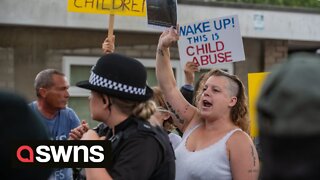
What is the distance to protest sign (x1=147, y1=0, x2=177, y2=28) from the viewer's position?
511cm

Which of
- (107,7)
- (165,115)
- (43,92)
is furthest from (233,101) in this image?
(43,92)

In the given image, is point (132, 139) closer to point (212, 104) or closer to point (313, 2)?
point (212, 104)

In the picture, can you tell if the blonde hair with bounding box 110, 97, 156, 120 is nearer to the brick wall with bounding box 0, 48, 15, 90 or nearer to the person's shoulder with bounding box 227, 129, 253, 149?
the person's shoulder with bounding box 227, 129, 253, 149

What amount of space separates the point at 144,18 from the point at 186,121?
609 centimetres

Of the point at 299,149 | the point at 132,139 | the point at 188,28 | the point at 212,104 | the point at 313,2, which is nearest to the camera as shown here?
the point at 299,149

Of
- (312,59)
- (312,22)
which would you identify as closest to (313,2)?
(312,22)

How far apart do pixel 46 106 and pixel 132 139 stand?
2.74 m

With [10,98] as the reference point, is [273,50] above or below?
Answer: above

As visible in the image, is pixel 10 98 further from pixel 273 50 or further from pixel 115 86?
pixel 273 50

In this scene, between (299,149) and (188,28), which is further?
(188,28)

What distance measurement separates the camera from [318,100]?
960mm

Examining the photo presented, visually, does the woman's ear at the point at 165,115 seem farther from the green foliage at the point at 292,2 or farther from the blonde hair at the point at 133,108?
the green foliage at the point at 292,2

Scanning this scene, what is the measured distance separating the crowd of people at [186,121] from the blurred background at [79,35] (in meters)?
4.00

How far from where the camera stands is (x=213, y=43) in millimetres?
5586
